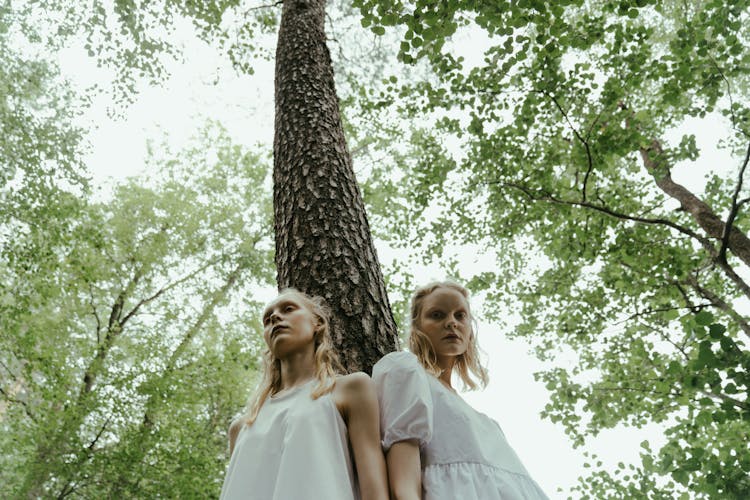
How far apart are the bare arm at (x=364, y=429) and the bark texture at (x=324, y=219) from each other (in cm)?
38

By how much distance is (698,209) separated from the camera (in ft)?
23.7

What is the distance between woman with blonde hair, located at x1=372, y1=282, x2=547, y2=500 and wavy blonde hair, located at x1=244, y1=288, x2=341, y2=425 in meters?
0.28

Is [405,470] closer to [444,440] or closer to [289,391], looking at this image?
[444,440]

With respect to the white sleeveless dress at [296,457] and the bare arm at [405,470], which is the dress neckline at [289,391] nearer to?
the white sleeveless dress at [296,457]

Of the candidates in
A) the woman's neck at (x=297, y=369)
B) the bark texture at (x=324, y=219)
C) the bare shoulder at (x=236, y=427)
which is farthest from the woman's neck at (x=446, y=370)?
the bare shoulder at (x=236, y=427)

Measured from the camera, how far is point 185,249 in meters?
12.6

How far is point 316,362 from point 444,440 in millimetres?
702

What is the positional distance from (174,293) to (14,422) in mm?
4496

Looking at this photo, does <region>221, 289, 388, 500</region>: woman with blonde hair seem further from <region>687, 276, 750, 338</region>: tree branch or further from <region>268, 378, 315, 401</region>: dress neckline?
<region>687, 276, 750, 338</region>: tree branch

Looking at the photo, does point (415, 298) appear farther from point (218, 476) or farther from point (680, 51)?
point (218, 476)

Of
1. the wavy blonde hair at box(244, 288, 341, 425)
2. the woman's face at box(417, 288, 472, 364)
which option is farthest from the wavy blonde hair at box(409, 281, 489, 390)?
the wavy blonde hair at box(244, 288, 341, 425)

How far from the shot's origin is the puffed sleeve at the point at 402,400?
179 cm

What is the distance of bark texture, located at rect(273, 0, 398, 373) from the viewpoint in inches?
99.5

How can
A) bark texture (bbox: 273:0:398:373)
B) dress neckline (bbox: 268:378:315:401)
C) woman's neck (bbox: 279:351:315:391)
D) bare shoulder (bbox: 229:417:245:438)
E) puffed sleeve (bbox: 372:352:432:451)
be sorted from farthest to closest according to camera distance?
bark texture (bbox: 273:0:398:373), bare shoulder (bbox: 229:417:245:438), woman's neck (bbox: 279:351:315:391), dress neckline (bbox: 268:378:315:401), puffed sleeve (bbox: 372:352:432:451)
